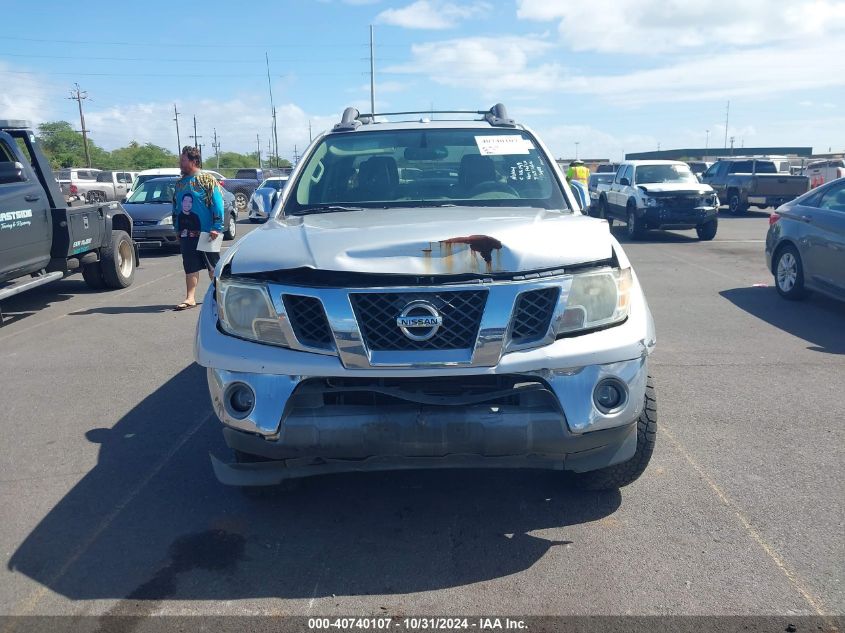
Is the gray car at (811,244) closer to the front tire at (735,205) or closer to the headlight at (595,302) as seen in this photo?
the headlight at (595,302)

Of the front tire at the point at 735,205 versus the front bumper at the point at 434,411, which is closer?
the front bumper at the point at 434,411

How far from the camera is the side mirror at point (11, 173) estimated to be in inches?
317

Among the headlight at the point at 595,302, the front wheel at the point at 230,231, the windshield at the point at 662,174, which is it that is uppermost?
the headlight at the point at 595,302

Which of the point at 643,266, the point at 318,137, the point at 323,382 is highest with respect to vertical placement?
the point at 318,137

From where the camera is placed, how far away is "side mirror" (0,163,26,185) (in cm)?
806

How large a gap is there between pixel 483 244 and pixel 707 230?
15.0m

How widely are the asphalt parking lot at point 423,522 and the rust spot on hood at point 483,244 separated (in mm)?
1303

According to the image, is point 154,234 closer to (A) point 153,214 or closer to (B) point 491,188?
(A) point 153,214

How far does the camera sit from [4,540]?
11.6 ft

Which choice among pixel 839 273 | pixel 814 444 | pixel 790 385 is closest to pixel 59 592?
pixel 814 444

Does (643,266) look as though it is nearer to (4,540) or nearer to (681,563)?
(681,563)

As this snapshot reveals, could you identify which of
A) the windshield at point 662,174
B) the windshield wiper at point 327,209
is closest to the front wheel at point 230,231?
the windshield at point 662,174

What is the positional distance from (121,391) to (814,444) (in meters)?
4.84

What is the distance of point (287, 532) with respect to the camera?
3.56m
